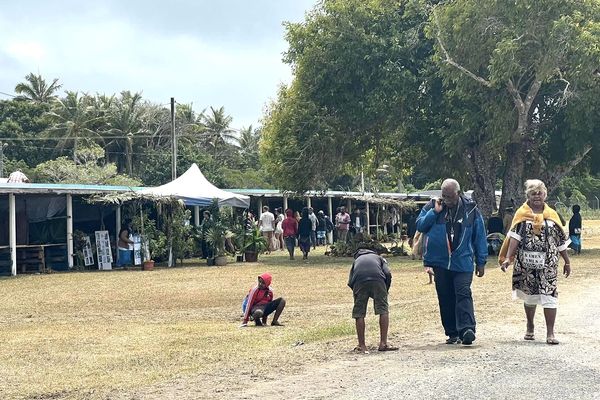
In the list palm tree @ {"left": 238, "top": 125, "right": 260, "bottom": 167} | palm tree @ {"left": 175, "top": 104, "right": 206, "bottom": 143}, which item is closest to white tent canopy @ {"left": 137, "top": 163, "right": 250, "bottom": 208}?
palm tree @ {"left": 175, "top": 104, "right": 206, "bottom": 143}

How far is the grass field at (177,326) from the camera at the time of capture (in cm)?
848

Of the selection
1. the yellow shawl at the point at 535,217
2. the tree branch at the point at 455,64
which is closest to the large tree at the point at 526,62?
the tree branch at the point at 455,64

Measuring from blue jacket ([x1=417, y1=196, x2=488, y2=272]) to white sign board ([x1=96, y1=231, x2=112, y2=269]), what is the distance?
17.8 metres

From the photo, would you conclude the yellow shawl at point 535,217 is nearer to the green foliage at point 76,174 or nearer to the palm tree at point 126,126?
the green foliage at point 76,174

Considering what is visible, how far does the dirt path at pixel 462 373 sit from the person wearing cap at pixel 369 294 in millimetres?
274

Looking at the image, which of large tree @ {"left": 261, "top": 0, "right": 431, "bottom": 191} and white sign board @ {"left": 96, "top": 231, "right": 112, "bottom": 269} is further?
large tree @ {"left": 261, "top": 0, "right": 431, "bottom": 191}

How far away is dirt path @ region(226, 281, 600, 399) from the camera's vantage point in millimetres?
6930

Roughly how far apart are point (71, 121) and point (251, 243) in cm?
3543

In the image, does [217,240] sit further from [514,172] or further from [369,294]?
[369,294]

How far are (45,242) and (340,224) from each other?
11.2 metres

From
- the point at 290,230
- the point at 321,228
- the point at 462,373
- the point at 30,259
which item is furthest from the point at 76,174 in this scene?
the point at 462,373

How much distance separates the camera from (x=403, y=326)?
11.2m

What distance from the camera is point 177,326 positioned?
41.3 feet

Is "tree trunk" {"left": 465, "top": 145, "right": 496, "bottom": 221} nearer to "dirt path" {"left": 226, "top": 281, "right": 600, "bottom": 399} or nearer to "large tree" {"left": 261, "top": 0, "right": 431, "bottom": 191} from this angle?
"large tree" {"left": 261, "top": 0, "right": 431, "bottom": 191}
